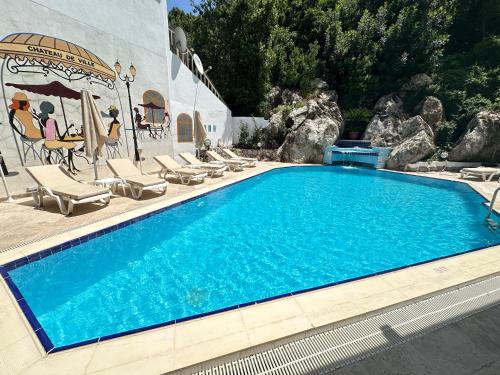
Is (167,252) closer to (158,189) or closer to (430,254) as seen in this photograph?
(158,189)

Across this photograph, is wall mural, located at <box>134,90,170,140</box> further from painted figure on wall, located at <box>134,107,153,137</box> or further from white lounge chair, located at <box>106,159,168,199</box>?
white lounge chair, located at <box>106,159,168,199</box>

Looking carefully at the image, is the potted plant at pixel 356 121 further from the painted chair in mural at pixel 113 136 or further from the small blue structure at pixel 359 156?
the painted chair in mural at pixel 113 136

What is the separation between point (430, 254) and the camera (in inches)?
179

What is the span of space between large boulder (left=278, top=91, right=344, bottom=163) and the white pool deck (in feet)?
41.9

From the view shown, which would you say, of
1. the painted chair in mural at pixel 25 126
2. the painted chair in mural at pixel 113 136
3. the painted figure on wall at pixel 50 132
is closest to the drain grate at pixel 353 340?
the painted chair in mural at pixel 25 126

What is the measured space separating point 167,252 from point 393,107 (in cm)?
1936

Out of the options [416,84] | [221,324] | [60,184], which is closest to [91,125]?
[60,184]

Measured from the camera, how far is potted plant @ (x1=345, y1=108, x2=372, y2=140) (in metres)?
18.2

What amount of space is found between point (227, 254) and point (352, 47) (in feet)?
67.0

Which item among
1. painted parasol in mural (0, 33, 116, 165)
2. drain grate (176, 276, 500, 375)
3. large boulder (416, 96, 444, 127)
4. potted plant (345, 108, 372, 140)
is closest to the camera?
drain grate (176, 276, 500, 375)

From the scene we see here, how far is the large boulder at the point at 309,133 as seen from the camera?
52.6ft

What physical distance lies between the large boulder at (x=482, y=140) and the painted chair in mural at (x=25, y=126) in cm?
1971

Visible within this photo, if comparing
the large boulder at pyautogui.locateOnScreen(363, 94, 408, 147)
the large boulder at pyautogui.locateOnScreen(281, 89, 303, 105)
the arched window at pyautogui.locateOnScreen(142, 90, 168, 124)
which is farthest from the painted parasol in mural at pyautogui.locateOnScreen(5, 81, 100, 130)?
the large boulder at pyautogui.locateOnScreen(363, 94, 408, 147)

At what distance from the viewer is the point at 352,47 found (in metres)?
18.3
